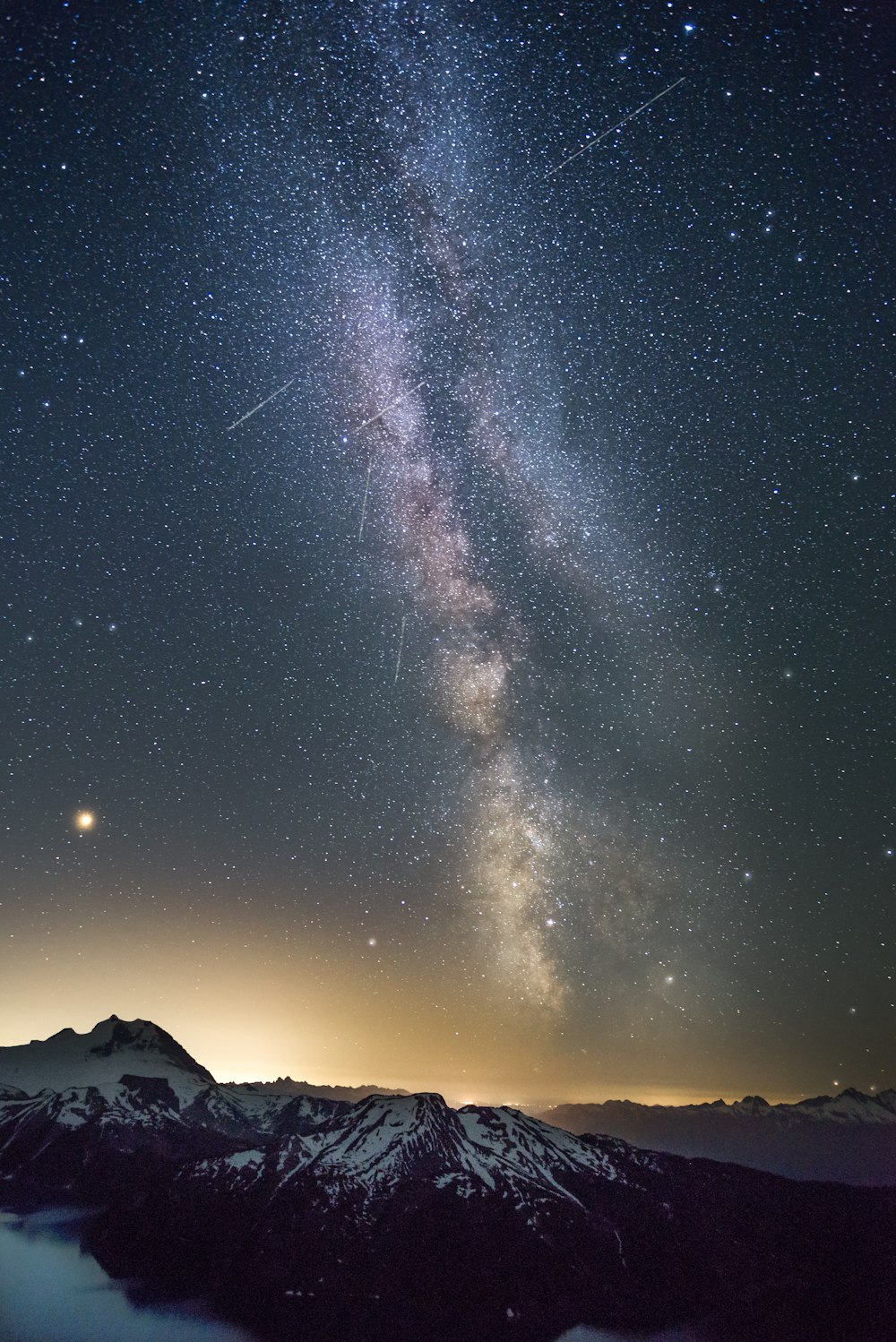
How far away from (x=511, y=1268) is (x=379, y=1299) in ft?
74.5

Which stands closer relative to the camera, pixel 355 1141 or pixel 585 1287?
pixel 585 1287

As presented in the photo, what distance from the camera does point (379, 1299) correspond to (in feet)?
323

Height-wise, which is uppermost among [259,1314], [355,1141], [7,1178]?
[355,1141]

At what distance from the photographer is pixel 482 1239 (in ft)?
369

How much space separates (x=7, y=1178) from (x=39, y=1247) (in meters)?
80.8

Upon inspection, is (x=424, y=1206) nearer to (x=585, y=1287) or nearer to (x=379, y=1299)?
(x=379, y=1299)

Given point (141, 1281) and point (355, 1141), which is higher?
point (355, 1141)

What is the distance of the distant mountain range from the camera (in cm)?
9950

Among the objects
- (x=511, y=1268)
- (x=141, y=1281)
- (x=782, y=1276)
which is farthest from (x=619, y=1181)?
(x=141, y=1281)

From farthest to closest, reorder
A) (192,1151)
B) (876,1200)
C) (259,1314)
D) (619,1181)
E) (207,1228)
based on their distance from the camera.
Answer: (192,1151) < (876,1200) < (619,1181) < (207,1228) < (259,1314)

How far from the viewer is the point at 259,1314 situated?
94.1 meters

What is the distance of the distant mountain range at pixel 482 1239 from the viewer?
9950cm

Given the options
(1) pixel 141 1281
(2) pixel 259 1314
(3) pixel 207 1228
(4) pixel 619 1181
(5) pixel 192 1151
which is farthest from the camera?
(5) pixel 192 1151

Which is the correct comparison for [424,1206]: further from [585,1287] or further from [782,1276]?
[782,1276]
